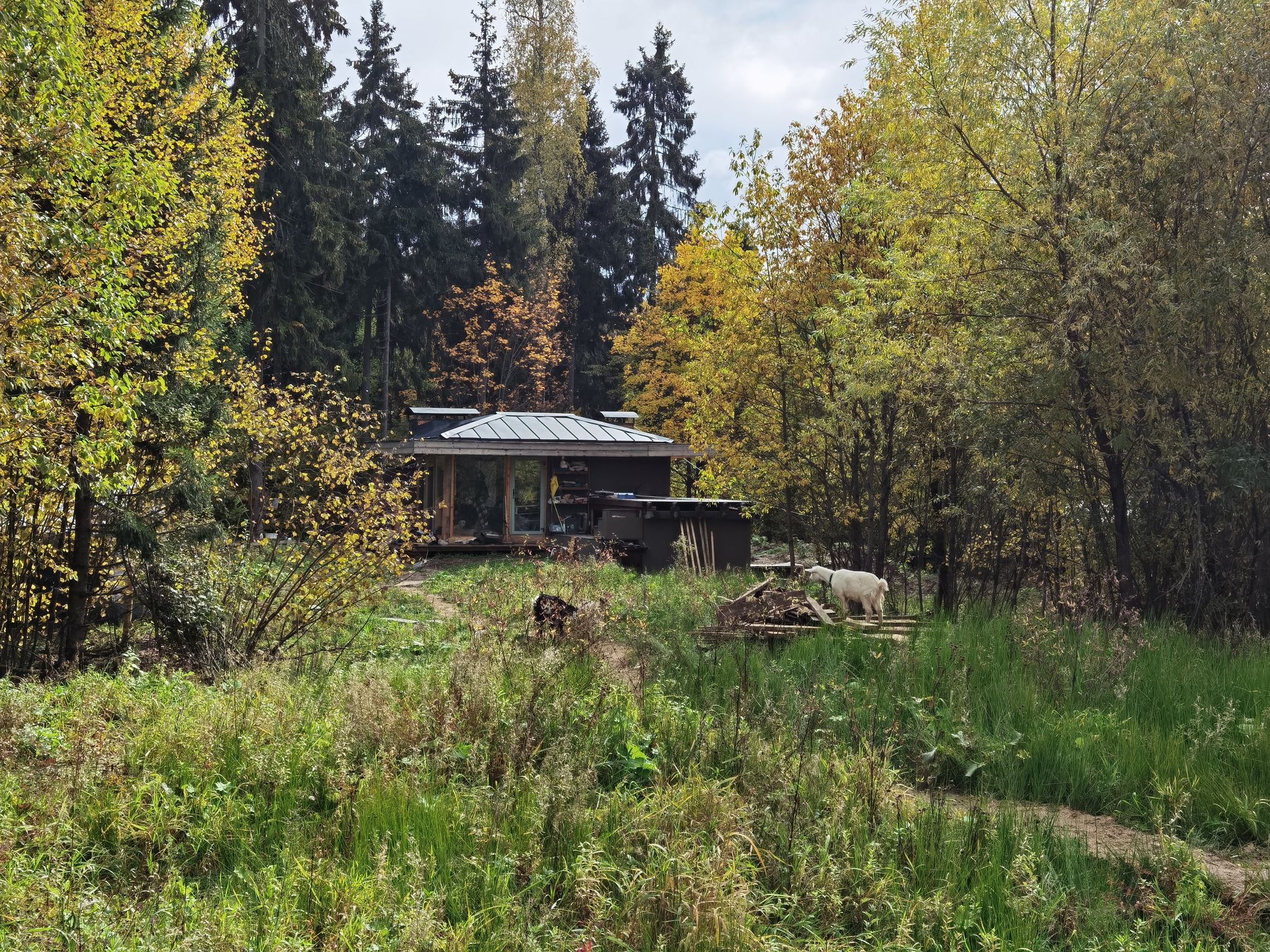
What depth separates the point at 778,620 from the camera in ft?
27.5

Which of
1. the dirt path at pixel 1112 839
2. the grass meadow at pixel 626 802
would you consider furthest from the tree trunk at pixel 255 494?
the dirt path at pixel 1112 839

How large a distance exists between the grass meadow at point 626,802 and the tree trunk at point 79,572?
4.30ft

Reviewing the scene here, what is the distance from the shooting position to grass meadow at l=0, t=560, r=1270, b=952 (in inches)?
128

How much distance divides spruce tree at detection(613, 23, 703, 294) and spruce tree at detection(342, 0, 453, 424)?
28.5 feet

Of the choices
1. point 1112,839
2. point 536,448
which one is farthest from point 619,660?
point 536,448

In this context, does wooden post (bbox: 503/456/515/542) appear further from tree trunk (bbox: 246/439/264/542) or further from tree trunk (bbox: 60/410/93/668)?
tree trunk (bbox: 60/410/93/668)

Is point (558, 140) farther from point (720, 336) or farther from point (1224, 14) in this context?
point (1224, 14)

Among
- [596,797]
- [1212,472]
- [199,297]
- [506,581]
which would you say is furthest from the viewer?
Result: [506,581]

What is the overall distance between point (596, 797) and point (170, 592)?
16.9 ft

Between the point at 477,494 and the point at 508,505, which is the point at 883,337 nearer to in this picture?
the point at 508,505

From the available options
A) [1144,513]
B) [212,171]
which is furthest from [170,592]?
[1144,513]

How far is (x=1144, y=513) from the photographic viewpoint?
8352 millimetres

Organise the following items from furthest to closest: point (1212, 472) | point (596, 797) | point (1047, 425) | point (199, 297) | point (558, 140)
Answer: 1. point (558, 140)
2. point (199, 297)
3. point (1047, 425)
4. point (1212, 472)
5. point (596, 797)

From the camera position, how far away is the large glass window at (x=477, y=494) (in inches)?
1145
